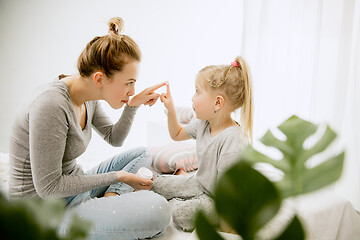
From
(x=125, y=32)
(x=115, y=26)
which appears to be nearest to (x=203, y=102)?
(x=115, y=26)

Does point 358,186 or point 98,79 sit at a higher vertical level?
point 98,79

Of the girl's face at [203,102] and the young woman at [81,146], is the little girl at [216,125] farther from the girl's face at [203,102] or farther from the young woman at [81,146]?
the young woman at [81,146]

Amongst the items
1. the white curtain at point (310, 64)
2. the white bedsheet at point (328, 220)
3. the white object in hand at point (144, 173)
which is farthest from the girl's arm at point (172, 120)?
the white curtain at point (310, 64)

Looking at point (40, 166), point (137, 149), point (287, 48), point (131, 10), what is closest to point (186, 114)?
point (137, 149)

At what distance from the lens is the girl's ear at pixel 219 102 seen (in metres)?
1.28

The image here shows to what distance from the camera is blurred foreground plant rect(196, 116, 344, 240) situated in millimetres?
162

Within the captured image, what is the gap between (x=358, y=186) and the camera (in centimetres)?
172

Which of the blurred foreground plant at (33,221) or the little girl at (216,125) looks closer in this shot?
the blurred foreground plant at (33,221)

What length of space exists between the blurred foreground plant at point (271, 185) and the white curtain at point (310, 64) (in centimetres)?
153

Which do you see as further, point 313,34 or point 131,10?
point 131,10

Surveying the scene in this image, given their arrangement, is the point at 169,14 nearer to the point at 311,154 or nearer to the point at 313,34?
the point at 313,34

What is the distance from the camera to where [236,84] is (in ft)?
4.20

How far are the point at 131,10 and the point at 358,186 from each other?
2.17 metres

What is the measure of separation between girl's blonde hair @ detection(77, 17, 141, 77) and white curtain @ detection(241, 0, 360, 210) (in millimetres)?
1079
